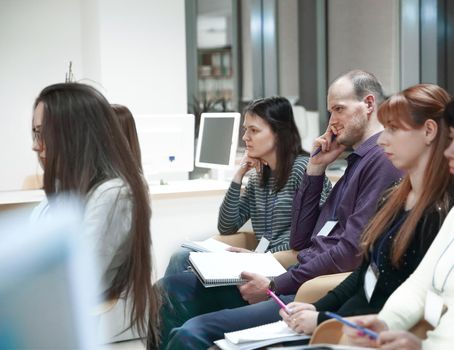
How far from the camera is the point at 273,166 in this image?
2.97 metres

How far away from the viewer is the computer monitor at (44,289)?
1383 millimetres

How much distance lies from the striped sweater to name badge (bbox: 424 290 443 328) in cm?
112

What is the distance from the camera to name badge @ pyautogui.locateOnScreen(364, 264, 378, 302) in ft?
6.24

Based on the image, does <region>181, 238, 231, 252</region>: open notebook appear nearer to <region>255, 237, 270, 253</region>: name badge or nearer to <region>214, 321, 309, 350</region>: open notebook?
<region>255, 237, 270, 253</region>: name badge

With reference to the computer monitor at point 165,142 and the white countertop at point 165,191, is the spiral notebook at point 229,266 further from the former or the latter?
the computer monitor at point 165,142

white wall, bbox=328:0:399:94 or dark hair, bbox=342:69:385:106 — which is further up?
white wall, bbox=328:0:399:94

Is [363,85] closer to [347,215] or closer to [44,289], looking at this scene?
[347,215]

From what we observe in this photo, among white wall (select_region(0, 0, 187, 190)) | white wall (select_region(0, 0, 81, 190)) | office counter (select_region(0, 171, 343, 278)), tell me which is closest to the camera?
office counter (select_region(0, 171, 343, 278))

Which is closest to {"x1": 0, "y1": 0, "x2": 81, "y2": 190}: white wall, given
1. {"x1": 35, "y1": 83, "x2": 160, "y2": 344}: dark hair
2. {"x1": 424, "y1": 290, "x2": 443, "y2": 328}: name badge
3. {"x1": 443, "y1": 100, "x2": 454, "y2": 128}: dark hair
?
{"x1": 35, "y1": 83, "x2": 160, "y2": 344}: dark hair

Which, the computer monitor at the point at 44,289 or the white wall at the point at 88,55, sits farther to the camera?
the white wall at the point at 88,55

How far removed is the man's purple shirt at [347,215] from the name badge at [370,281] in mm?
185

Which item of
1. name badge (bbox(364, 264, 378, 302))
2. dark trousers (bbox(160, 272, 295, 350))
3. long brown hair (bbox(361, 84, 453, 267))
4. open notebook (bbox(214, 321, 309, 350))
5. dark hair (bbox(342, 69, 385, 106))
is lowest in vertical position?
dark trousers (bbox(160, 272, 295, 350))

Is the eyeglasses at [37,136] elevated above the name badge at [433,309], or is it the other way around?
the eyeglasses at [37,136]

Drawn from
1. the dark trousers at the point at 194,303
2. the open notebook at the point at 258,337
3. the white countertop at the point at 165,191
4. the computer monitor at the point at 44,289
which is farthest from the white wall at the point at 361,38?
the computer monitor at the point at 44,289
